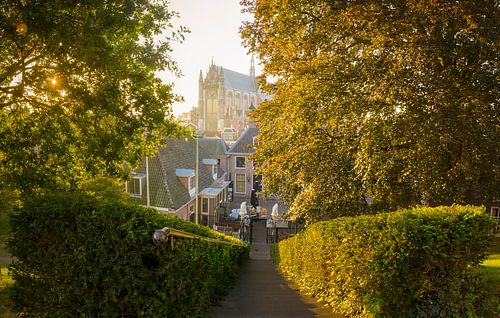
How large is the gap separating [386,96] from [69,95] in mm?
7512

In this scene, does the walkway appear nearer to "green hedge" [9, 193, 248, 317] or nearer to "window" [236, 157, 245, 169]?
"green hedge" [9, 193, 248, 317]

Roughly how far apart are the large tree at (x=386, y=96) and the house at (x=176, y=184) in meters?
13.2

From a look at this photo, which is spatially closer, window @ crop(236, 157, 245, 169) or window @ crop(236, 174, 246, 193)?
window @ crop(236, 157, 245, 169)

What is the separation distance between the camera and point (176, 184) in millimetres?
28672

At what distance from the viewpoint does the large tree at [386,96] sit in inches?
299

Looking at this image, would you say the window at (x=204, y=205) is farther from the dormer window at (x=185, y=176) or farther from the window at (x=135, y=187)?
the window at (x=135, y=187)

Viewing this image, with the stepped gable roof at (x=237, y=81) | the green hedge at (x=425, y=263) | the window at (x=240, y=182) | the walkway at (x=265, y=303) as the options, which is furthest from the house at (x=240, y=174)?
the stepped gable roof at (x=237, y=81)

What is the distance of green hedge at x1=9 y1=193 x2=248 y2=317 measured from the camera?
445 cm

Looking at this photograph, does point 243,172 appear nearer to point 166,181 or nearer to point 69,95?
point 166,181

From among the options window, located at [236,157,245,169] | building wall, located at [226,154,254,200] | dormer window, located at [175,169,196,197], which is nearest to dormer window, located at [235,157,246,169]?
window, located at [236,157,245,169]

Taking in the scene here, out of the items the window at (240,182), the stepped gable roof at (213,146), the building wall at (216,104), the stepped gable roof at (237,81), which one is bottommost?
the window at (240,182)

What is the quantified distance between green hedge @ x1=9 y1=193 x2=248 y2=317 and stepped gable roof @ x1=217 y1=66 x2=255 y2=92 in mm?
98440

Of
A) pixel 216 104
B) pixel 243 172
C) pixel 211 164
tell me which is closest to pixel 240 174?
pixel 243 172

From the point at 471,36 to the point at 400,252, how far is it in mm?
6224
